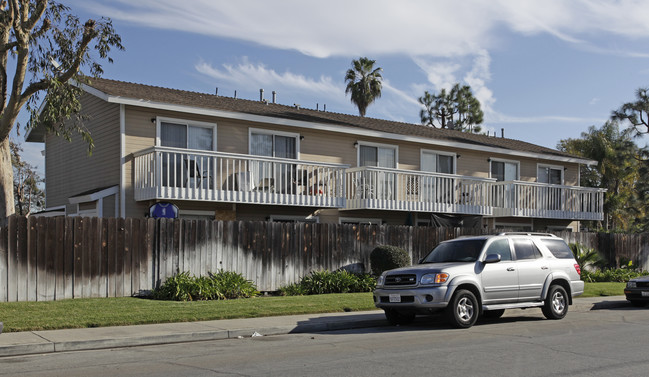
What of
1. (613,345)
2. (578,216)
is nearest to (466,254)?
(613,345)

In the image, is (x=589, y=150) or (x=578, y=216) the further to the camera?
(x=589, y=150)

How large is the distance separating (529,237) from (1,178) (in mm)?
12264

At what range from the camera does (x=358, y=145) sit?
977 inches

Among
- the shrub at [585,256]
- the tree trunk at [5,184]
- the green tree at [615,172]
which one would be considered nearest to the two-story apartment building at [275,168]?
the shrub at [585,256]

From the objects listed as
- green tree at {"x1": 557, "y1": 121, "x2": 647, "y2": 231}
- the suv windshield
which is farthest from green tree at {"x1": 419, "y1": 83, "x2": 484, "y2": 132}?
the suv windshield

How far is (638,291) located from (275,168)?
10935mm

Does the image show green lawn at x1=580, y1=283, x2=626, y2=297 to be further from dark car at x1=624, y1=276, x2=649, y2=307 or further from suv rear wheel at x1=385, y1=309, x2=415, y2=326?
suv rear wheel at x1=385, y1=309, x2=415, y2=326

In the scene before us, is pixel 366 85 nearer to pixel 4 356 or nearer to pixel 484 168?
pixel 484 168

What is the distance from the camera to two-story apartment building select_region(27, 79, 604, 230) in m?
19.6

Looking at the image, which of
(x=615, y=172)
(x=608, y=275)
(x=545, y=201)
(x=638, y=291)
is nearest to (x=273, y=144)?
(x=638, y=291)

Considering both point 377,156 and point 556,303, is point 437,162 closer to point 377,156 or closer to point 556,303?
point 377,156

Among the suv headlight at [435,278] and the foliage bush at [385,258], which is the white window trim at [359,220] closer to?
the foliage bush at [385,258]

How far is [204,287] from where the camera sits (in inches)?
626

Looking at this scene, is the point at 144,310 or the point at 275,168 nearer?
the point at 144,310
